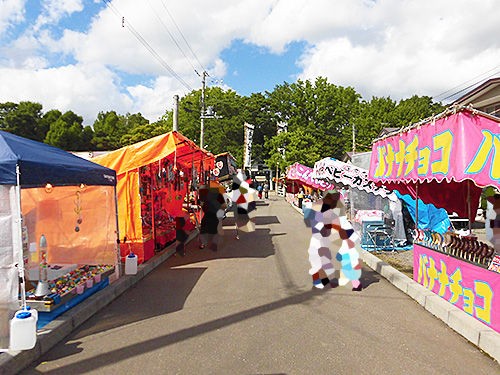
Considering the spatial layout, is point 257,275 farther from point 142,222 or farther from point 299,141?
point 299,141

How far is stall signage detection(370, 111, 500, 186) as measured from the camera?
418 centimetres

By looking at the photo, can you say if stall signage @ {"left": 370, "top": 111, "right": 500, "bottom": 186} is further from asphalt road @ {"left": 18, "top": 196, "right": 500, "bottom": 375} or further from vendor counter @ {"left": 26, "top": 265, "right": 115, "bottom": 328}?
vendor counter @ {"left": 26, "top": 265, "right": 115, "bottom": 328}

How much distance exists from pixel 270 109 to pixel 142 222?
4377cm

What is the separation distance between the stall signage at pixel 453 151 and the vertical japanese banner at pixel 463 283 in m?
1.30

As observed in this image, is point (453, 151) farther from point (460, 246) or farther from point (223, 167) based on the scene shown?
point (223, 167)

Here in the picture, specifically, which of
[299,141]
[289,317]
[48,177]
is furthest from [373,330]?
[299,141]

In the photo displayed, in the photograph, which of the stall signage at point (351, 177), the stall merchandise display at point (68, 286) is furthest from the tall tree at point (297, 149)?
the stall merchandise display at point (68, 286)

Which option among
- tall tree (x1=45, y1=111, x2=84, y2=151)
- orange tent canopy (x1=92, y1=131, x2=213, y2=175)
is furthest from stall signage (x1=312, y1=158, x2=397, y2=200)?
tall tree (x1=45, y1=111, x2=84, y2=151)

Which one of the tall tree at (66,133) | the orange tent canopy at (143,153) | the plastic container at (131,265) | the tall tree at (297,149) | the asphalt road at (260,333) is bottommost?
the asphalt road at (260,333)

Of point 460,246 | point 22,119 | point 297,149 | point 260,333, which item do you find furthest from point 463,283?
point 22,119

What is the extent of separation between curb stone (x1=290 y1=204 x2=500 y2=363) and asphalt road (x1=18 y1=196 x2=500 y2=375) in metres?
0.11

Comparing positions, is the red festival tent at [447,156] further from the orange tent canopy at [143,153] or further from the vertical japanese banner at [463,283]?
the orange tent canopy at [143,153]

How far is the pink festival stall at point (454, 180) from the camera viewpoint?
4328 mm

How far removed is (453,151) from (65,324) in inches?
219
